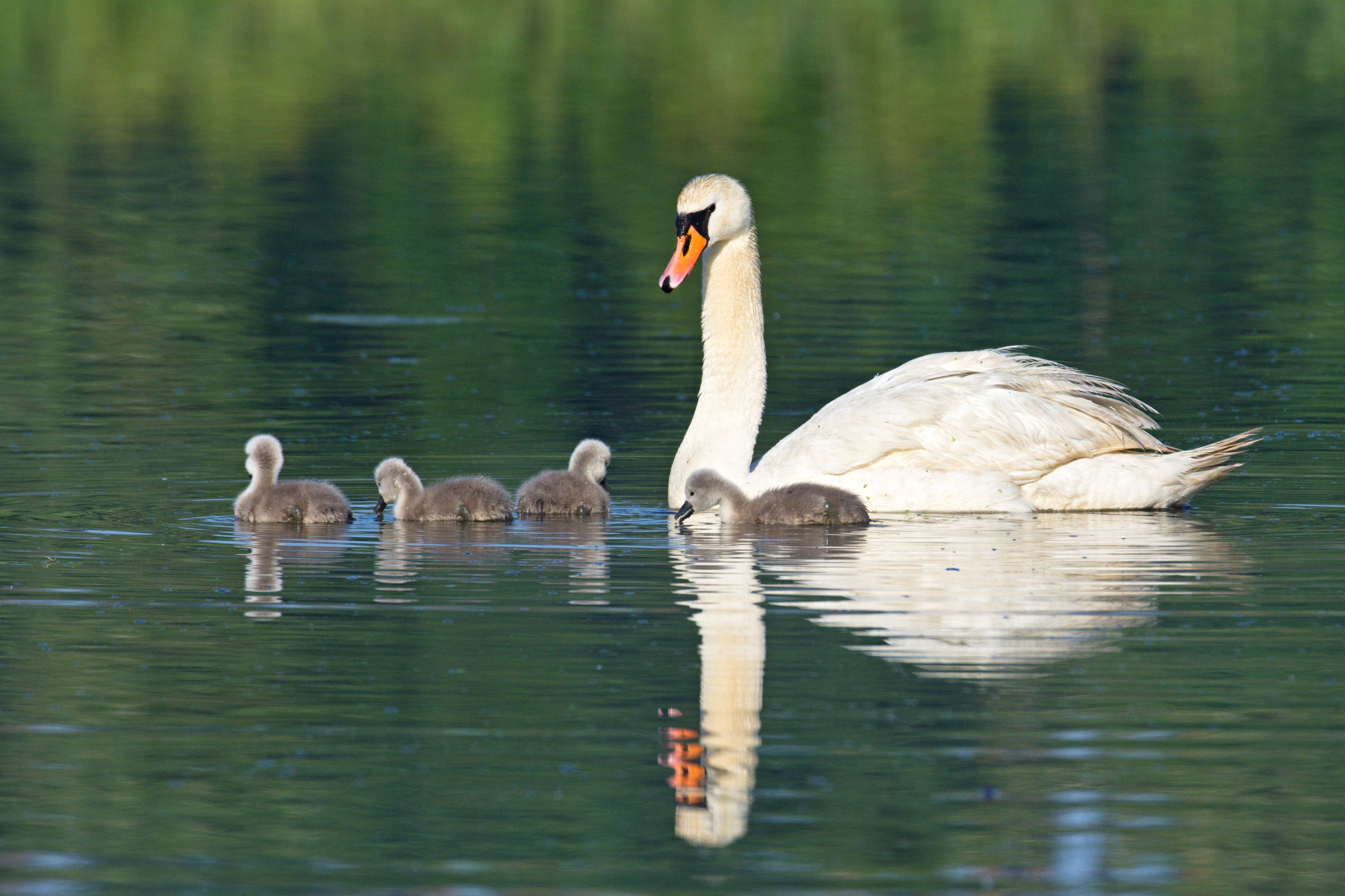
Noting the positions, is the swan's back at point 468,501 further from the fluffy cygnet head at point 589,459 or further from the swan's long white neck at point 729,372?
the swan's long white neck at point 729,372

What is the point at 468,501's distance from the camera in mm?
13664

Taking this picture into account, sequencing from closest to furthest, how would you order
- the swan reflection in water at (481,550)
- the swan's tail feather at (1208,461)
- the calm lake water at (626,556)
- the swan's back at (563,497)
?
the calm lake water at (626,556)
the swan reflection in water at (481,550)
the swan's back at (563,497)
the swan's tail feather at (1208,461)

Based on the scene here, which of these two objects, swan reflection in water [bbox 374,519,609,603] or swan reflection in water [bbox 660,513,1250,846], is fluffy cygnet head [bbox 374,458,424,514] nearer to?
swan reflection in water [bbox 374,519,609,603]

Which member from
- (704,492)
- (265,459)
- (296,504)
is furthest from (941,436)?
(265,459)

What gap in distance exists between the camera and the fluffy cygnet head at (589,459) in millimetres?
14102

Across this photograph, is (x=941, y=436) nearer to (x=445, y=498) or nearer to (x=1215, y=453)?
(x=1215, y=453)

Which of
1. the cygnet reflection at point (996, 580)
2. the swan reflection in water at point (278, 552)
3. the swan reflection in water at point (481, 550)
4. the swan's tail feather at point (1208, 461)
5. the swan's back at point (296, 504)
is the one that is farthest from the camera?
the swan's tail feather at point (1208, 461)

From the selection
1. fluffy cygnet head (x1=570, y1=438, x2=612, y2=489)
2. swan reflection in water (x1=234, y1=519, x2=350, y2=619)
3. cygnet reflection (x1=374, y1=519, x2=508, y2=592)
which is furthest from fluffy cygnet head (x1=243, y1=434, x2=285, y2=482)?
fluffy cygnet head (x1=570, y1=438, x2=612, y2=489)

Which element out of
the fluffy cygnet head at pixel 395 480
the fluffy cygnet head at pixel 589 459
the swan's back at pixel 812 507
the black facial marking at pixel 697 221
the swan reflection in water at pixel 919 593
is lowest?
the swan reflection in water at pixel 919 593

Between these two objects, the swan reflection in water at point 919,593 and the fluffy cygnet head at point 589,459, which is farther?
the fluffy cygnet head at point 589,459

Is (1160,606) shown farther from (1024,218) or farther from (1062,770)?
(1024,218)

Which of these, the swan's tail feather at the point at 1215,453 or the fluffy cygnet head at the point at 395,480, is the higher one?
the swan's tail feather at the point at 1215,453

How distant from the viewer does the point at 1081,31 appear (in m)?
60.2

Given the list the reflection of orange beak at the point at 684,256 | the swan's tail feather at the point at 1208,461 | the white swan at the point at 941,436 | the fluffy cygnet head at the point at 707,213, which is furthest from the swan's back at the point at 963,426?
the fluffy cygnet head at the point at 707,213
